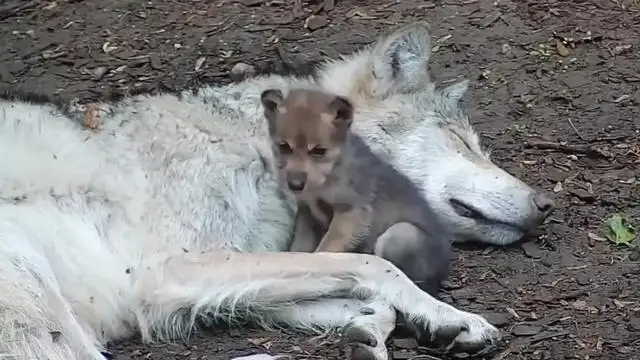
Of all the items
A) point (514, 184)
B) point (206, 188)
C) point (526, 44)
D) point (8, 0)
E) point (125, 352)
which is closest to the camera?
point (125, 352)

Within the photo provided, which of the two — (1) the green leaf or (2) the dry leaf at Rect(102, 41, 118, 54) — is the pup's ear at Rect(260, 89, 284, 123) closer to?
(1) the green leaf

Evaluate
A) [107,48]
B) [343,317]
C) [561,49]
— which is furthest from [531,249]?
[107,48]

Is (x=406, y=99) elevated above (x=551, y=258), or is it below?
above

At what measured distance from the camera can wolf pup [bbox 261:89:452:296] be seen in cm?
527

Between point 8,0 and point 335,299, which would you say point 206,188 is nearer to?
point 335,299

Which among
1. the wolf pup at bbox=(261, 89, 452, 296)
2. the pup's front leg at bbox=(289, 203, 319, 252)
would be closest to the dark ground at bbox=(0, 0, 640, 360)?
the wolf pup at bbox=(261, 89, 452, 296)

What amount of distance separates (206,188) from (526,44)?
3.07 m

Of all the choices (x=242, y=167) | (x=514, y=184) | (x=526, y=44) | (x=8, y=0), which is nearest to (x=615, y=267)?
(x=514, y=184)

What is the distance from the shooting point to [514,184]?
5.88 metres

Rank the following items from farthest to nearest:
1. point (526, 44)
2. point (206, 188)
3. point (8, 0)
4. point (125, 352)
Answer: point (8, 0), point (526, 44), point (206, 188), point (125, 352)

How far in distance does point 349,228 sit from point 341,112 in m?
0.51

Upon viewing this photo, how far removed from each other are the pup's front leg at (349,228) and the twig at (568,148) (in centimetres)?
178

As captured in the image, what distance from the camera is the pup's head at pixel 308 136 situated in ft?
17.3

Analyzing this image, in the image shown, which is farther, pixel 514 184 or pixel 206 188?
pixel 514 184
